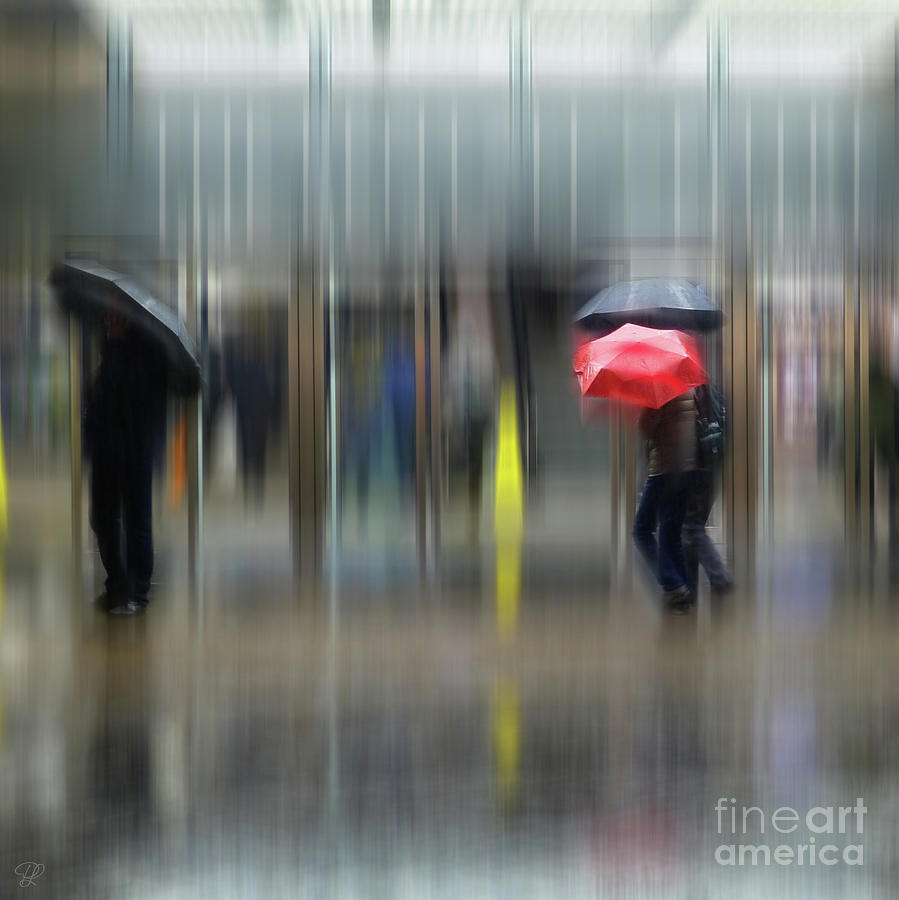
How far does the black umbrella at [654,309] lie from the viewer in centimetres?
678

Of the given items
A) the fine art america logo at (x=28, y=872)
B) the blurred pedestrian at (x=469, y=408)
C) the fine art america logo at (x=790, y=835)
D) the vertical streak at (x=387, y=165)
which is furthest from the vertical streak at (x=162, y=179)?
the fine art america logo at (x=790, y=835)

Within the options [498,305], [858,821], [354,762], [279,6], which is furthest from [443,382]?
[858,821]

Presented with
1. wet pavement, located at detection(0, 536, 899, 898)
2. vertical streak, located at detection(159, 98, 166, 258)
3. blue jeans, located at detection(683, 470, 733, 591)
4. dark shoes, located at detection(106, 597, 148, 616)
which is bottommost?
wet pavement, located at detection(0, 536, 899, 898)

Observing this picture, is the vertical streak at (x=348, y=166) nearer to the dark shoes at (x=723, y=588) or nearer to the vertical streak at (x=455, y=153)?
the vertical streak at (x=455, y=153)

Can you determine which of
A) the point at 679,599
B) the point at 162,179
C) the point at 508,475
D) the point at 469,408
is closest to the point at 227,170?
the point at 162,179

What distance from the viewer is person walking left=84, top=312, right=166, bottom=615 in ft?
20.2

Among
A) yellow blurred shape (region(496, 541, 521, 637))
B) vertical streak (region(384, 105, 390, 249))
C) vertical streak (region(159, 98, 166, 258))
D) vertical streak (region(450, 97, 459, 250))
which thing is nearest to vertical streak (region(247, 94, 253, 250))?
vertical streak (region(159, 98, 166, 258))

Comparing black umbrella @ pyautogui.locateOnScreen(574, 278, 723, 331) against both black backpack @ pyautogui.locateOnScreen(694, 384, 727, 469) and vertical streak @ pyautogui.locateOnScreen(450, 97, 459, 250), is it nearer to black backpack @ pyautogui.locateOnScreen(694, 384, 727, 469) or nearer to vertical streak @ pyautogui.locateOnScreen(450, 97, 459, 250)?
black backpack @ pyautogui.locateOnScreen(694, 384, 727, 469)

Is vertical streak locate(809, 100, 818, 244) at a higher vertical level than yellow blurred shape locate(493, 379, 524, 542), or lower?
higher

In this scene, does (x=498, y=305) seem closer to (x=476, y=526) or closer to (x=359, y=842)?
(x=476, y=526)

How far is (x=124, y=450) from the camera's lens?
20.4ft

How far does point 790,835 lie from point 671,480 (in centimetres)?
316

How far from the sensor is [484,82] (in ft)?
27.4

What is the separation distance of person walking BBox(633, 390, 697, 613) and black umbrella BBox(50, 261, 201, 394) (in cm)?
245
